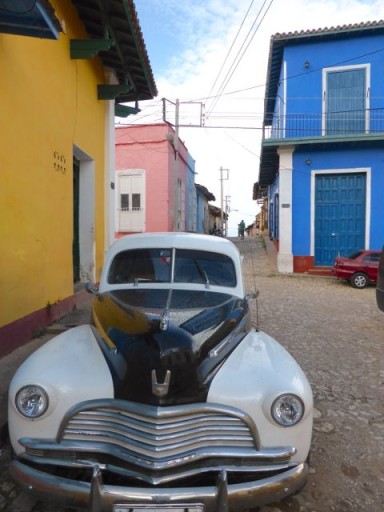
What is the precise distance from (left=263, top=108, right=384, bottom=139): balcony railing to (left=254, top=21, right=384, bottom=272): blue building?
0.10ft

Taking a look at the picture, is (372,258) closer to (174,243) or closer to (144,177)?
(174,243)

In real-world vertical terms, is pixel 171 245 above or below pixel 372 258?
above

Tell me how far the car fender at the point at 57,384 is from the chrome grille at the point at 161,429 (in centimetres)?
8

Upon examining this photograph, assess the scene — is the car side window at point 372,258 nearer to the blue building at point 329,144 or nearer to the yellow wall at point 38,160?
the blue building at point 329,144

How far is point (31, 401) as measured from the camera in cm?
218

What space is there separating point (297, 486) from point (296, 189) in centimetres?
1328

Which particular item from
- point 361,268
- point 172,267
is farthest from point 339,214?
point 172,267

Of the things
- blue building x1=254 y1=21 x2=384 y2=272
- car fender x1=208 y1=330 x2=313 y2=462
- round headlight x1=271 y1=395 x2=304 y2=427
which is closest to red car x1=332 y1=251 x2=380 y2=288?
blue building x1=254 y1=21 x2=384 y2=272

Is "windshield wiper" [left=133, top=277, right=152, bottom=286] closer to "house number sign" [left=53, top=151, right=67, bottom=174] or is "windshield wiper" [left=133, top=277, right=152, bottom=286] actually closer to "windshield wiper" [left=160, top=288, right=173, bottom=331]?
"windshield wiper" [left=160, top=288, right=173, bottom=331]

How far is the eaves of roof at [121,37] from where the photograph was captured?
673 cm

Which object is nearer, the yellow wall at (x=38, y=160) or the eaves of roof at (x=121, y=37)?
the yellow wall at (x=38, y=160)

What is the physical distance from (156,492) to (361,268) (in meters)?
11.1

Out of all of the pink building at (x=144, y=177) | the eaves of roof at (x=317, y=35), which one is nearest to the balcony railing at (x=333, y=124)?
the eaves of roof at (x=317, y=35)

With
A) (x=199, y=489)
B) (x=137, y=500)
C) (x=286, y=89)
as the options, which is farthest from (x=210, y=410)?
(x=286, y=89)
